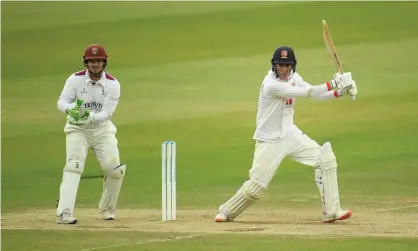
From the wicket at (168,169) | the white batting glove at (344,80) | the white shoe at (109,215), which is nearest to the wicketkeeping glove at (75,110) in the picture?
the wicket at (168,169)

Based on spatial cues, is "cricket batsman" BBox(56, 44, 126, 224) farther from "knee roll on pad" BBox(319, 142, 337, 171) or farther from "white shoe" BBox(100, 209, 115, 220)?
"knee roll on pad" BBox(319, 142, 337, 171)

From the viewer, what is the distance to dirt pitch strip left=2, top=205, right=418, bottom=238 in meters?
12.6

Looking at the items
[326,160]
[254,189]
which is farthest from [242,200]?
[326,160]

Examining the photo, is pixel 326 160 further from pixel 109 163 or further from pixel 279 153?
pixel 109 163

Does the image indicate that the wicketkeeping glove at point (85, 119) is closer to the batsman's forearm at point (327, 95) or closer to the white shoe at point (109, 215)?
the white shoe at point (109, 215)

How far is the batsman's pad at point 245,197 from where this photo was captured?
13.2 m

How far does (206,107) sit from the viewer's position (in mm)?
21312

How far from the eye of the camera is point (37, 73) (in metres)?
24.2

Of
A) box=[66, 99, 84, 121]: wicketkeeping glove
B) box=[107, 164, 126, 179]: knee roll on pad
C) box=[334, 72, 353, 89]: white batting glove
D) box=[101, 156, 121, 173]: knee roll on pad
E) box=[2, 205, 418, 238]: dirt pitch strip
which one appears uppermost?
box=[334, 72, 353, 89]: white batting glove

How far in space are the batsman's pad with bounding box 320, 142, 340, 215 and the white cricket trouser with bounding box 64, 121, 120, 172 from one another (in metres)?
2.17

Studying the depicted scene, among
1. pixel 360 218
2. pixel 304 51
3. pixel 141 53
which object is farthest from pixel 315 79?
pixel 360 218

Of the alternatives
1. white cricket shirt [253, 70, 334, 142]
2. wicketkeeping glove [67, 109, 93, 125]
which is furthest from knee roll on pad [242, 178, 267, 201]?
wicketkeeping glove [67, 109, 93, 125]

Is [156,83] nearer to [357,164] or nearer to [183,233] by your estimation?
[357,164]

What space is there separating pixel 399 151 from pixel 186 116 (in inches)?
159
